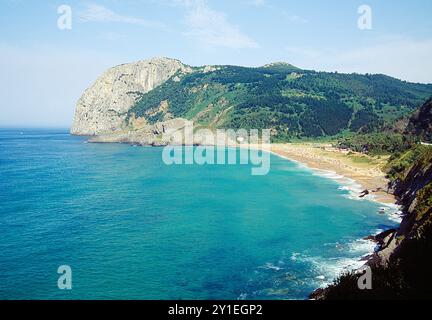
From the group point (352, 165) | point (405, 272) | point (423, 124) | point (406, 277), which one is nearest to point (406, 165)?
point (352, 165)

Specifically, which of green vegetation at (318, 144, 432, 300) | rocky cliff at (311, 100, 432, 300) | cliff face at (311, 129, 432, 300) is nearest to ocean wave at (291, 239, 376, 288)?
rocky cliff at (311, 100, 432, 300)

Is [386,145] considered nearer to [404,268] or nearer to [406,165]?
[406,165]

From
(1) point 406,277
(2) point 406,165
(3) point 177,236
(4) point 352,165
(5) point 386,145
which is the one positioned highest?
(5) point 386,145

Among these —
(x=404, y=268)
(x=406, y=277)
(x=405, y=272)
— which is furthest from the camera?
(x=404, y=268)

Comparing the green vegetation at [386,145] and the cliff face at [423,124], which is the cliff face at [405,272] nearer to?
the green vegetation at [386,145]

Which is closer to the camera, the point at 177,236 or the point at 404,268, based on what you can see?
the point at 404,268

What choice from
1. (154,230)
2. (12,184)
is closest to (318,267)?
(154,230)

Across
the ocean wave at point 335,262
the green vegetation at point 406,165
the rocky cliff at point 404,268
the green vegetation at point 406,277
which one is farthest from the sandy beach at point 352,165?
the green vegetation at point 406,277

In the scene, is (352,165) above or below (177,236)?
above
